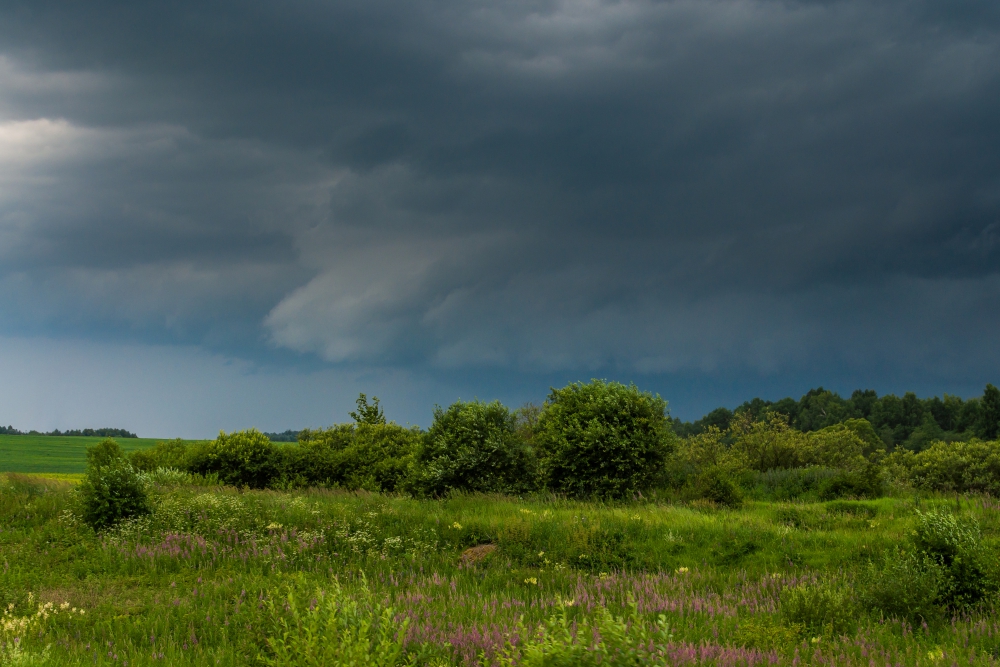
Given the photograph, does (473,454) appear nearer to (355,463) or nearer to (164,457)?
(355,463)

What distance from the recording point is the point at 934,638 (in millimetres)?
7566

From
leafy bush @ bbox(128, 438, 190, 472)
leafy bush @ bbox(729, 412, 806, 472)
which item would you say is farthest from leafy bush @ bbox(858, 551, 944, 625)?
leafy bush @ bbox(729, 412, 806, 472)

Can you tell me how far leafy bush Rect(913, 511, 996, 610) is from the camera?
8969mm

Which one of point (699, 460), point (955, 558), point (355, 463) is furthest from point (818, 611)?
point (699, 460)

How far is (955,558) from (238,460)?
2231 centimetres

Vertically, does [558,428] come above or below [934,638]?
above

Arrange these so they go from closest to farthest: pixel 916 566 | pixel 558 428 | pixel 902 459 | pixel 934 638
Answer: pixel 934 638 → pixel 916 566 → pixel 558 428 → pixel 902 459

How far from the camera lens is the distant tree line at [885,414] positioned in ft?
309

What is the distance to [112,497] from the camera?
14.5m

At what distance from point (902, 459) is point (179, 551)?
200 feet

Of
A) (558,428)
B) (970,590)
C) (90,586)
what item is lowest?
(90,586)

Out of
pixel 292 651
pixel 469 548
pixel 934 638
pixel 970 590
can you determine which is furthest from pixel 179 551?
pixel 970 590

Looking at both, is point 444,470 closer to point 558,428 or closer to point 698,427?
point 558,428

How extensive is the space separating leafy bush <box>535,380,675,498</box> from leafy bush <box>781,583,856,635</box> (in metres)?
12.2
